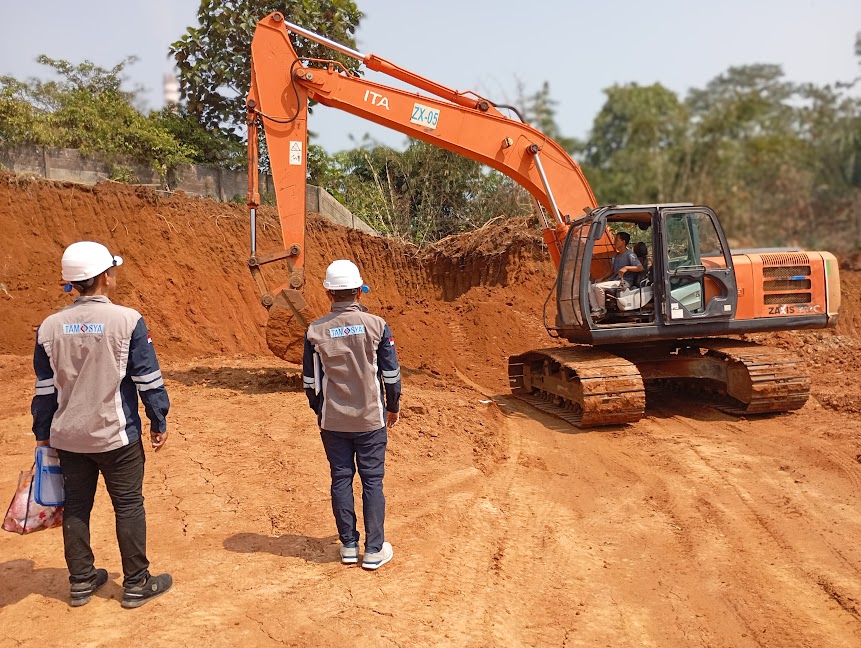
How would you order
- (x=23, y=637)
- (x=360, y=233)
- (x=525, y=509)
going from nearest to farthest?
(x=23, y=637) → (x=525, y=509) → (x=360, y=233)

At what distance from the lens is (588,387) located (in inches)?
318

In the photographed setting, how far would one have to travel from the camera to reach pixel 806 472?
22.1 feet

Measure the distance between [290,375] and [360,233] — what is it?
6346 millimetres

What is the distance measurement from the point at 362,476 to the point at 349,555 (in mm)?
490

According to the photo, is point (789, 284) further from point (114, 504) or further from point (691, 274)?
point (114, 504)

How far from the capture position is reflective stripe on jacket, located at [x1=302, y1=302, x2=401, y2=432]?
173 inches

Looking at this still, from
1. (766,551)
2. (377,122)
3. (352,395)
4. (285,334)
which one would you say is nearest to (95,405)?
(352,395)

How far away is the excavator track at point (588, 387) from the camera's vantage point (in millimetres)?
8086

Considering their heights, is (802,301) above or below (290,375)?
above

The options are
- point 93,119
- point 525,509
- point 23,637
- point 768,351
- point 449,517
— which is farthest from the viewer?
point 93,119

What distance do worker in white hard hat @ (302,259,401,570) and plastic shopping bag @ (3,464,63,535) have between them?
4.93ft

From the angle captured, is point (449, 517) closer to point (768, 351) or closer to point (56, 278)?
point (768, 351)

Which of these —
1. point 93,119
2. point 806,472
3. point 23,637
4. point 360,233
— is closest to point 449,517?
point 23,637

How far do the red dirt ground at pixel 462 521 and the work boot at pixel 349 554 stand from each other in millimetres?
89
